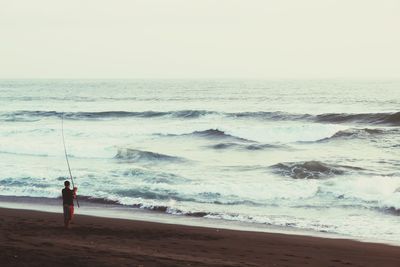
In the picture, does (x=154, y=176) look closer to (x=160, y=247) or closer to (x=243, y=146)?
(x=243, y=146)

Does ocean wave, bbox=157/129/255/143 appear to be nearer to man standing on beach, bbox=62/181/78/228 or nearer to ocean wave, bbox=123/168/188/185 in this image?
ocean wave, bbox=123/168/188/185

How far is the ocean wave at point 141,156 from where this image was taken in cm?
2230

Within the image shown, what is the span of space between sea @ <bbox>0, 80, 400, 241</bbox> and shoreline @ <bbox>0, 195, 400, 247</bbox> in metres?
0.24

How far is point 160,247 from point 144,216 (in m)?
3.81

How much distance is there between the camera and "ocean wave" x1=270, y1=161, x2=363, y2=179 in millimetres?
17891

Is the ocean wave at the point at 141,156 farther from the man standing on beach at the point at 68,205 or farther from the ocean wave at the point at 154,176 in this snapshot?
the man standing on beach at the point at 68,205

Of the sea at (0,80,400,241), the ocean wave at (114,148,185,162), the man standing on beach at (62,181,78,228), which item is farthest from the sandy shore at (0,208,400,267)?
the ocean wave at (114,148,185,162)

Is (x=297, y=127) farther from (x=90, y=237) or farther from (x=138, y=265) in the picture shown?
(x=138, y=265)

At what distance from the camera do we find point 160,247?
8.97 m

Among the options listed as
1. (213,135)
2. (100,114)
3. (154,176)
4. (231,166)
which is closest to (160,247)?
(154,176)

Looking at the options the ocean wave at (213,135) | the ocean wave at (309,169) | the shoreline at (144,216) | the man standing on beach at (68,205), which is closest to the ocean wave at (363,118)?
the ocean wave at (213,135)

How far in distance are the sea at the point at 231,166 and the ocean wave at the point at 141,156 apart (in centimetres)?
4

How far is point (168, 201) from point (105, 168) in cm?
637

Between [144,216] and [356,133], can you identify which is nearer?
[144,216]
